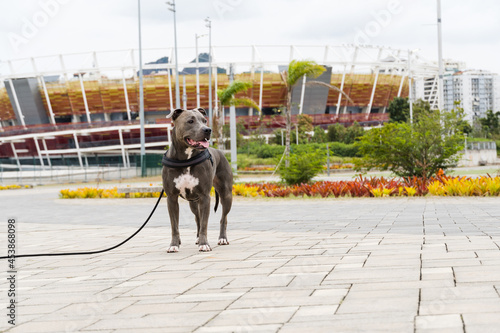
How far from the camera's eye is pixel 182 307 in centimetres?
409

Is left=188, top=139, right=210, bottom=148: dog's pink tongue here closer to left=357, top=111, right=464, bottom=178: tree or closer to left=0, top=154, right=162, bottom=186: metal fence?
left=357, top=111, right=464, bottom=178: tree

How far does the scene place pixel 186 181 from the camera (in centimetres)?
683

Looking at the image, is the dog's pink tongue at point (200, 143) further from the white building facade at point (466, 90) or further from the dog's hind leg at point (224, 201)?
the white building facade at point (466, 90)

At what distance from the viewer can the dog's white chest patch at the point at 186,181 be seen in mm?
6828

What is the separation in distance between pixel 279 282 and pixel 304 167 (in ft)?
49.5

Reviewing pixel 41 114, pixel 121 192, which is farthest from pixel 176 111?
pixel 41 114

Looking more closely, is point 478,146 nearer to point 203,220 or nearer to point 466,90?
point 203,220

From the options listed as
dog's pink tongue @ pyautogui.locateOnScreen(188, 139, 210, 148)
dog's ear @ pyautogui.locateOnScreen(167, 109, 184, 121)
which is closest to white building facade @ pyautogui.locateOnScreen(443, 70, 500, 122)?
dog's ear @ pyautogui.locateOnScreen(167, 109, 184, 121)

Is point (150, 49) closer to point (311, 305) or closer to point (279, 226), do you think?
point (279, 226)

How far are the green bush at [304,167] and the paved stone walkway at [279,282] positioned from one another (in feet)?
32.7

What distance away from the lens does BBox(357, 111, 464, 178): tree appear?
1897cm

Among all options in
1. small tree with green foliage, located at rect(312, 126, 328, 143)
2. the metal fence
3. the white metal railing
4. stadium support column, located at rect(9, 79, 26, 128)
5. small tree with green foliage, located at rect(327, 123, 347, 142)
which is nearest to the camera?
the metal fence

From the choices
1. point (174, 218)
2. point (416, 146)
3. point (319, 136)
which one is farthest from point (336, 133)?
point (174, 218)

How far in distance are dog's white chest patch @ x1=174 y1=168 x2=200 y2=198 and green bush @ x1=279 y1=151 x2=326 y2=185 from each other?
1303cm
